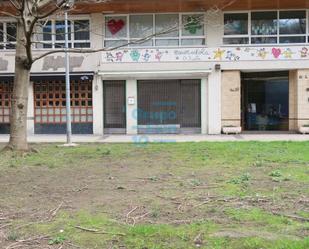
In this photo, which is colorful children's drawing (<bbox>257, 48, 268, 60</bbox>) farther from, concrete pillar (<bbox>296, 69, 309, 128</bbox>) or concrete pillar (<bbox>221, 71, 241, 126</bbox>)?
concrete pillar (<bbox>296, 69, 309, 128</bbox>)

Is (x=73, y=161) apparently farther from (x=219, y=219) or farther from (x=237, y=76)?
(x=237, y=76)

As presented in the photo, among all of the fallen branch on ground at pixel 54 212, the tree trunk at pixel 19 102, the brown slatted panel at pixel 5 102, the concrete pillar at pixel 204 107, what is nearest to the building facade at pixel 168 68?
the concrete pillar at pixel 204 107

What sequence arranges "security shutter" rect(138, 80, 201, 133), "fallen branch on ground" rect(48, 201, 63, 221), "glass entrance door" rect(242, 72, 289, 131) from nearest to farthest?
"fallen branch on ground" rect(48, 201, 63, 221) → "security shutter" rect(138, 80, 201, 133) → "glass entrance door" rect(242, 72, 289, 131)

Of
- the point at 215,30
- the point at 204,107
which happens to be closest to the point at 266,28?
the point at 215,30

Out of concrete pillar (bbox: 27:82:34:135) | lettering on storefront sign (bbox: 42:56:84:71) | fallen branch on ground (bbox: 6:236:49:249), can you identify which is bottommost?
fallen branch on ground (bbox: 6:236:49:249)

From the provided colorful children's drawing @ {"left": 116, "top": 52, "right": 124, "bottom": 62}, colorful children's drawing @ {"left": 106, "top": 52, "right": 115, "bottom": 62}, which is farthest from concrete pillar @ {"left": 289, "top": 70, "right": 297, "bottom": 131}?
colorful children's drawing @ {"left": 106, "top": 52, "right": 115, "bottom": 62}

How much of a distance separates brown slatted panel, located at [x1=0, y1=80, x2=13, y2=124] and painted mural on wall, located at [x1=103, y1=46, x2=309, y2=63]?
5.89m

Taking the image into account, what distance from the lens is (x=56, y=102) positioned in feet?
80.1

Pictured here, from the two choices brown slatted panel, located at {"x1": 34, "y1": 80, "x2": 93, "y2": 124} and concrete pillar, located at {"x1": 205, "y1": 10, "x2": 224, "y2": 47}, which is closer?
concrete pillar, located at {"x1": 205, "y1": 10, "x2": 224, "y2": 47}

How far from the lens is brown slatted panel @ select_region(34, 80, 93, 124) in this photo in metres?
24.2

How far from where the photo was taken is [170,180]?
30.2 ft

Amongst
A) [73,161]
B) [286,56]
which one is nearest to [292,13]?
[286,56]

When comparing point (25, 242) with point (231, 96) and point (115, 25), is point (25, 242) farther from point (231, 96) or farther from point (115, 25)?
point (115, 25)

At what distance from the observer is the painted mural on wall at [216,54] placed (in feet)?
75.8
